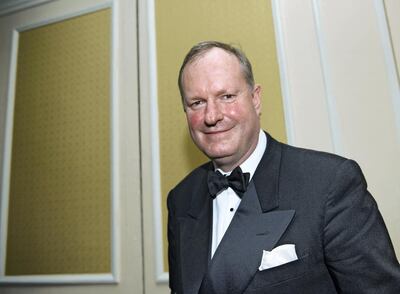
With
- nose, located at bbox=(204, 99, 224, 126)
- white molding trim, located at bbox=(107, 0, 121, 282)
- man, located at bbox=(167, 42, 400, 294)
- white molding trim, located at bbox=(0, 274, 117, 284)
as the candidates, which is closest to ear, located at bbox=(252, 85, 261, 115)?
man, located at bbox=(167, 42, 400, 294)

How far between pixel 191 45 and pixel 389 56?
2.67 feet

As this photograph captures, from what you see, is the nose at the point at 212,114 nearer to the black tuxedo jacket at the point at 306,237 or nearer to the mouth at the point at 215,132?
the mouth at the point at 215,132

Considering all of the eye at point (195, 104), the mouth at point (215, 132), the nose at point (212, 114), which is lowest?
the mouth at point (215, 132)

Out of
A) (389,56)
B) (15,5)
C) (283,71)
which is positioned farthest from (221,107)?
(15,5)

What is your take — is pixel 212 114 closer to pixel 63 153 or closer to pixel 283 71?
pixel 283 71

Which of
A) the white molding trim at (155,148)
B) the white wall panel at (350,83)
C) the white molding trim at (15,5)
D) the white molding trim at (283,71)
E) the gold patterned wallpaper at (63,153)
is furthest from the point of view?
the white molding trim at (15,5)

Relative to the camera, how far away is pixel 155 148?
1.51m

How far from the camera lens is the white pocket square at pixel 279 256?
77 cm

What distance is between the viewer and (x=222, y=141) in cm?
94

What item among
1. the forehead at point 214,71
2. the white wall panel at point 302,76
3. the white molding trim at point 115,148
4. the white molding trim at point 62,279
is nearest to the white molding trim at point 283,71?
the white wall panel at point 302,76

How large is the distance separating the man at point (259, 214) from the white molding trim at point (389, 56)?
0.54m

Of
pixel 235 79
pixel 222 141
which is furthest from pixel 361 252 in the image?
pixel 235 79

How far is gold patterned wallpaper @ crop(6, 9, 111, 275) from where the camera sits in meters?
1.58

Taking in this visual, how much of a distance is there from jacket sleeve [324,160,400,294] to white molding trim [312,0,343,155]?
490 mm
